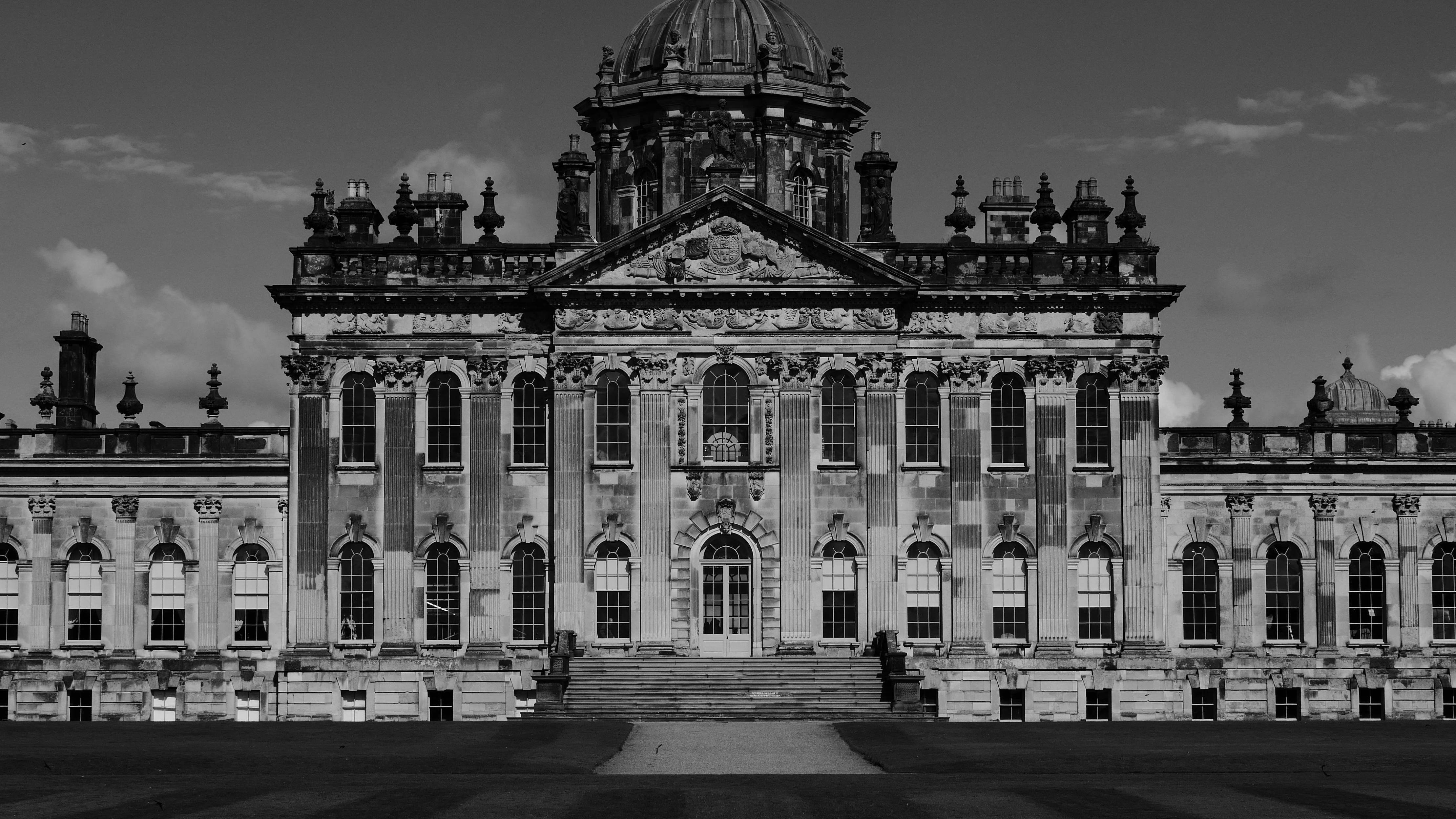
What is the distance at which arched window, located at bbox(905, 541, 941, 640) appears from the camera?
53.4 m

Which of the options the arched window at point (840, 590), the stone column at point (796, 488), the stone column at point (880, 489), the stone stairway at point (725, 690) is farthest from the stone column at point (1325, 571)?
the stone column at point (796, 488)

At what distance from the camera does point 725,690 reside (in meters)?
49.2

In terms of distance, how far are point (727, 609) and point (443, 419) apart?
30.4ft

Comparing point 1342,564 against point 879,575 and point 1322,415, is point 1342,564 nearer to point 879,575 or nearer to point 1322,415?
point 1322,415

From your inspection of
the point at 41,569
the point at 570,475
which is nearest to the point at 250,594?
the point at 41,569

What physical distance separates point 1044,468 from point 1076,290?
487 centimetres

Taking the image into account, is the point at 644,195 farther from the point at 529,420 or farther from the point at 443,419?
the point at 443,419

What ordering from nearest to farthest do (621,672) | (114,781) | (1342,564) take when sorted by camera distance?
(114,781) → (621,672) → (1342,564)

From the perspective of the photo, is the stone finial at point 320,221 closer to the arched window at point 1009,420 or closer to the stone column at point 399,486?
the stone column at point 399,486

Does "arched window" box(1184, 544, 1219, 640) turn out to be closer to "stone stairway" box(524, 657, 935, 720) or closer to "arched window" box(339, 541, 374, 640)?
"stone stairway" box(524, 657, 935, 720)

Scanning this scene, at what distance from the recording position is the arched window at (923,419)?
53594mm

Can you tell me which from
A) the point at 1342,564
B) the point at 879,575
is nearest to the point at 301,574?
the point at 879,575

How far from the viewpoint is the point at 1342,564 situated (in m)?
54.8

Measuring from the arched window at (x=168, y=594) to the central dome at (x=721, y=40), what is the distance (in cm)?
1967
